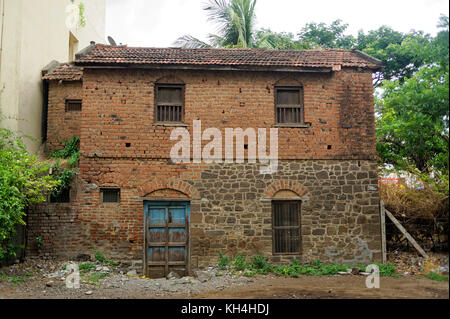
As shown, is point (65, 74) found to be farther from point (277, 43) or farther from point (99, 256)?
point (277, 43)

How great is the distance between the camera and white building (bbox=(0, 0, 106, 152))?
497 inches

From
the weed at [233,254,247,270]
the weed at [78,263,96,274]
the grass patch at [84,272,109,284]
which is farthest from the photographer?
the weed at [233,254,247,270]

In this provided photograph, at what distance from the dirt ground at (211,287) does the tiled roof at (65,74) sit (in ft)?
21.7

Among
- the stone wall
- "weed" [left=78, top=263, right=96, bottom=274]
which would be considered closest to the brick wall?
the stone wall

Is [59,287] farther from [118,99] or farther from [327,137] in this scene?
[327,137]

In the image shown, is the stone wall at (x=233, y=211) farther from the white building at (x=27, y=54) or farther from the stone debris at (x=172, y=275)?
the white building at (x=27, y=54)

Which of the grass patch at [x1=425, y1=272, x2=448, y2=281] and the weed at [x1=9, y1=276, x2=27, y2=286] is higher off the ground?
the grass patch at [x1=425, y1=272, x2=448, y2=281]

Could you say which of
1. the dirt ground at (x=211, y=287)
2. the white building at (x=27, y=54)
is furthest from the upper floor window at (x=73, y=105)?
the dirt ground at (x=211, y=287)

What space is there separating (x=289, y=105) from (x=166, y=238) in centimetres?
550

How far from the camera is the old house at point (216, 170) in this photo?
1131cm

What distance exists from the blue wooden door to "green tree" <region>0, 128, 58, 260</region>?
2.95m

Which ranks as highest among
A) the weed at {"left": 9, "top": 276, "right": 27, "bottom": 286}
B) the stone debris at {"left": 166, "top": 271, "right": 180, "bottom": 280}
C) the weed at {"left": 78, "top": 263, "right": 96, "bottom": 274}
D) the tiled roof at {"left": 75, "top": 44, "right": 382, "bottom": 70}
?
the tiled roof at {"left": 75, "top": 44, "right": 382, "bottom": 70}

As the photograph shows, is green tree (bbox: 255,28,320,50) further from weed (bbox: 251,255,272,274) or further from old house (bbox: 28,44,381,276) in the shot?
weed (bbox: 251,255,272,274)

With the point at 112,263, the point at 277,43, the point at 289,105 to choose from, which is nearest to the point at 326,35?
the point at 277,43
